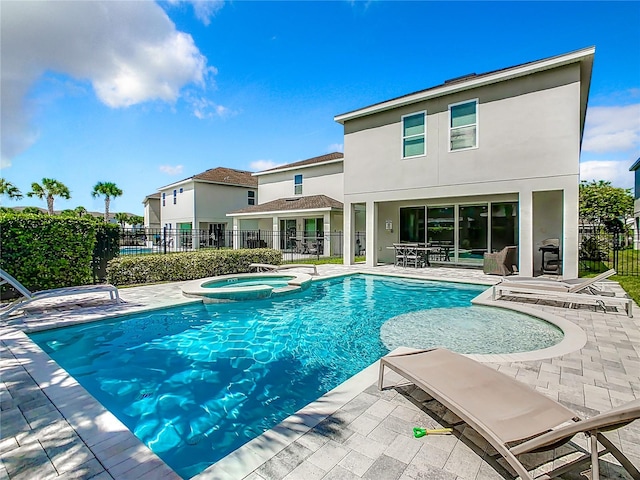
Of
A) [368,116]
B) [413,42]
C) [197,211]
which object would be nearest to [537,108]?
[413,42]

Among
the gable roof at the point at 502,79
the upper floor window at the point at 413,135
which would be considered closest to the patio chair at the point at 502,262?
the upper floor window at the point at 413,135

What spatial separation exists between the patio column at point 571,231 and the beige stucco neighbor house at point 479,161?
3 centimetres

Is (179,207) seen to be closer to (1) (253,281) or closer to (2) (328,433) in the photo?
(1) (253,281)

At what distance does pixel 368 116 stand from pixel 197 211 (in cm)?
1836

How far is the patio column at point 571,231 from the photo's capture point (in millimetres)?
10734

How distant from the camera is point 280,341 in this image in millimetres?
6188

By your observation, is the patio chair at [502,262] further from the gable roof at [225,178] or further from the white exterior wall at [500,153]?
the gable roof at [225,178]

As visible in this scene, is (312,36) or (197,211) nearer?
(312,36)

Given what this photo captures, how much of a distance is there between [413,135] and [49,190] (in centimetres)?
3772

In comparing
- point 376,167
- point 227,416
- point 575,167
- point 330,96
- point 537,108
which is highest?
point 330,96

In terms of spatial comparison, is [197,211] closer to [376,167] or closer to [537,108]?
[376,167]

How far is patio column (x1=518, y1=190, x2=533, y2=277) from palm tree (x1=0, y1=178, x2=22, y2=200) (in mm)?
42143

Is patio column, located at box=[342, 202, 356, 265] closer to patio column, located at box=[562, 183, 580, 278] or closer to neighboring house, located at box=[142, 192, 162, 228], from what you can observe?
patio column, located at box=[562, 183, 580, 278]

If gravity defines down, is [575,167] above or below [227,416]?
above
